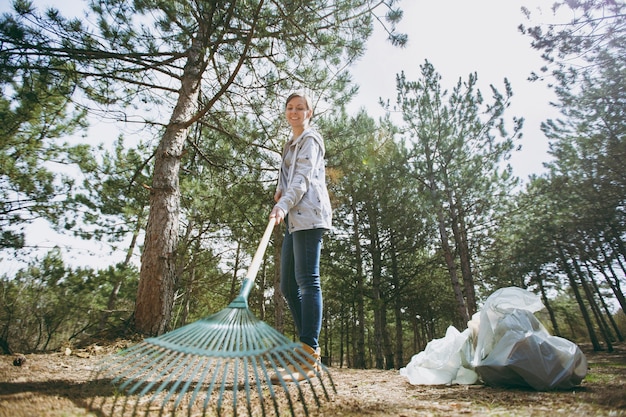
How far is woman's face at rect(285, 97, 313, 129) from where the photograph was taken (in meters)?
2.00

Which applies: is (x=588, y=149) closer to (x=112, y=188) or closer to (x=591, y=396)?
(x=591, y=396)

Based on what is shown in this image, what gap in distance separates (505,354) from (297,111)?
1.94 meters

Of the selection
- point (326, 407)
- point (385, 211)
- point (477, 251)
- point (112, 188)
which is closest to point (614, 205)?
point (477, 251)

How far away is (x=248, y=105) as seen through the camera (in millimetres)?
4348

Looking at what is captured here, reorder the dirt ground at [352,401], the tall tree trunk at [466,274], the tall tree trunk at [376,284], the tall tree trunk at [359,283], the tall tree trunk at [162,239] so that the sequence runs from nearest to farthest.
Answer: the dirt ground at [352,401] < the tall tree trunk at [162,239] < the tall tree trunk at [466,274] < the tall tree trunk at [376,284] < the tall tree trunk at [359,283]

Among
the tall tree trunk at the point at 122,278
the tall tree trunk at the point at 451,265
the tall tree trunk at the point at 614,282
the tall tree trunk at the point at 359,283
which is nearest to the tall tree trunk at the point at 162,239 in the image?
the tall tree trunk at the point at 122,278

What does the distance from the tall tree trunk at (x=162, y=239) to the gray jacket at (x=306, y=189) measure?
1.42 metres

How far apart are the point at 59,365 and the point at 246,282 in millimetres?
1609

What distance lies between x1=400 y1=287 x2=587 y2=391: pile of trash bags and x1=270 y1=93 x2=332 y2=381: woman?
958mm

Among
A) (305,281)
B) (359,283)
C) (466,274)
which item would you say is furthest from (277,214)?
(359,283)

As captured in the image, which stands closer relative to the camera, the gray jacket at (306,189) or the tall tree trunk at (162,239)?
the gray jacket at (306,189)

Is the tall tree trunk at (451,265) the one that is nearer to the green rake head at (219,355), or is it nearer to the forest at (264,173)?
the forest at (264,173)

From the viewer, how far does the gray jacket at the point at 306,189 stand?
175 centimetres

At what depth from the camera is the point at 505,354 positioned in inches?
71.2
